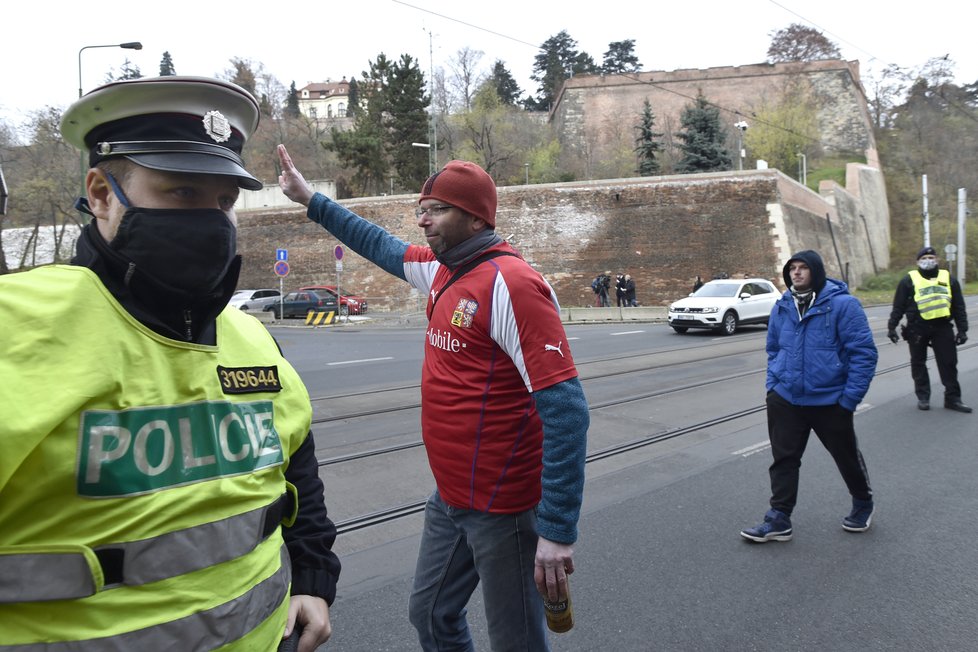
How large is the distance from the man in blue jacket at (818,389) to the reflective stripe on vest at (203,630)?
3.97 m

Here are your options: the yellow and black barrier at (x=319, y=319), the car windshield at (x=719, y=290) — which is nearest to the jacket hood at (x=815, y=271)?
the car windshield at (x=719, y=290)

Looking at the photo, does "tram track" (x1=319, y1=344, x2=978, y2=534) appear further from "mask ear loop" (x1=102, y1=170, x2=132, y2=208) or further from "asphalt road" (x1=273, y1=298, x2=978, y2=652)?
"mask ear loop" (x1=102, y1=170, x2=132, y2=208)

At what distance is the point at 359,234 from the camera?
130 inches

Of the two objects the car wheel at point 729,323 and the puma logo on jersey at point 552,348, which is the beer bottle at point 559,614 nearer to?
the puma logo on jersey at point 552,348

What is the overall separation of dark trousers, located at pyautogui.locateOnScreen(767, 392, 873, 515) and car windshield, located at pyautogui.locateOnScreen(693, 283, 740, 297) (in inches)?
659

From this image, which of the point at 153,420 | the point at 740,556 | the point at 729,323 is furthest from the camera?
the point at 729,323

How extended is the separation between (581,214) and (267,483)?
3778 cm

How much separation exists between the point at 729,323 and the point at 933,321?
1109 cm

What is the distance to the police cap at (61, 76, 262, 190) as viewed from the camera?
1.48m

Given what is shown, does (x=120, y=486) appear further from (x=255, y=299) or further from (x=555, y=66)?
(x=555, y=66)

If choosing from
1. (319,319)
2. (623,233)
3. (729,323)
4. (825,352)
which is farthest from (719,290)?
(825,352)

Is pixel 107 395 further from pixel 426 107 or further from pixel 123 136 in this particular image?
pixel 426 107

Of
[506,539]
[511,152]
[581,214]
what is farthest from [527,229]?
[506,539]

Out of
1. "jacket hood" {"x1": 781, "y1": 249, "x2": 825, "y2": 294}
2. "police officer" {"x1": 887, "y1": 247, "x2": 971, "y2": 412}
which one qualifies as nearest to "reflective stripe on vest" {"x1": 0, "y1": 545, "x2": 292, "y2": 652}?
"jacket hood" {"x1": 781, "y1": 249, "x2": 825, "y2": 294}
